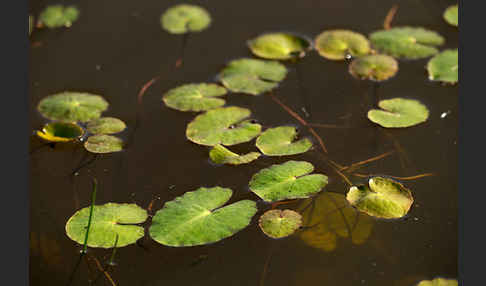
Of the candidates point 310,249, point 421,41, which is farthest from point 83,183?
point 421,41

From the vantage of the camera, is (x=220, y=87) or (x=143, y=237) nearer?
(x=143, y=237)

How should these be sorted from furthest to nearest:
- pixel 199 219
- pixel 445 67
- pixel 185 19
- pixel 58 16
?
1. pixel 58 16
2. pixel 185 19
3. pixel 445 67
4. pixel 199 219

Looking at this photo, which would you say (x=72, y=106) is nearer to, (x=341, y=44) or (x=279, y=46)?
(x=279, y=46)

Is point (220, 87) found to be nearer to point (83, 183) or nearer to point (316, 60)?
point (316, 60)

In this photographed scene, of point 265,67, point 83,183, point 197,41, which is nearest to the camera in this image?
point 83,183

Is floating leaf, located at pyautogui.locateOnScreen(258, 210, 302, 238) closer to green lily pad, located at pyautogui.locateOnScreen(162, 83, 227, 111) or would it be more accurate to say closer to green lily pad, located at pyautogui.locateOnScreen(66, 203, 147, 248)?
green lily pad, located at pyautogui.locateOnScreen(66, 203, 147, 248)

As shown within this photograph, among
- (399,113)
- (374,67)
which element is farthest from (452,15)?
(399,113)
